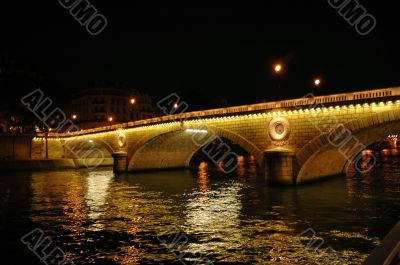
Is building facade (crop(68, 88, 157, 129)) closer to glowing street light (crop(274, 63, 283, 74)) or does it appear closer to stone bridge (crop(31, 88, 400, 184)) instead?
stone bridge (crop(31, 88, 400, 184))

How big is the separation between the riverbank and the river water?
26528 millimetres

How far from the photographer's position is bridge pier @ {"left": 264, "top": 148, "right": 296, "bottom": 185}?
26500 mm

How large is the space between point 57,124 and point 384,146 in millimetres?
86157

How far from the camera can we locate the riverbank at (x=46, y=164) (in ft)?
165

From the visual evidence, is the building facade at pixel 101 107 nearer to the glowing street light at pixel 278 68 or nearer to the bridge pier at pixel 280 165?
the bridge pier at pixel 280 165

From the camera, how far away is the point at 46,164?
55.4 meters

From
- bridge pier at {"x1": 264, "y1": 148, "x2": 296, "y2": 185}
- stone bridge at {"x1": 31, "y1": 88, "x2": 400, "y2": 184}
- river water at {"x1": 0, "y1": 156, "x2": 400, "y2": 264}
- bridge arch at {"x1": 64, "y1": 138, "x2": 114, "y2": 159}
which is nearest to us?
river water at {"x1": 0, "y1": 156, "x2": 400, "y2": 264}

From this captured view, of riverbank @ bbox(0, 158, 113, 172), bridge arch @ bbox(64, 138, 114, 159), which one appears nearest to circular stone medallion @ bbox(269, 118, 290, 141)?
riverbank @ bbox(0, 158, 113, 172)

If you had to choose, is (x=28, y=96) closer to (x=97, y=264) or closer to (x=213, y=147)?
(x=213, y=147)

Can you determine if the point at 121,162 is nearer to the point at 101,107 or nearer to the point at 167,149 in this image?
the point at 167,149

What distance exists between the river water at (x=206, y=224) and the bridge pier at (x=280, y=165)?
971 millimetres

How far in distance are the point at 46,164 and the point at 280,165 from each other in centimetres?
4041

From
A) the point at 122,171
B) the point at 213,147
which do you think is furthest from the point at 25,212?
the point at 213,147

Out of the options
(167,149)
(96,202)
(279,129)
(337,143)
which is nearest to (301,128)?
(279,129)
